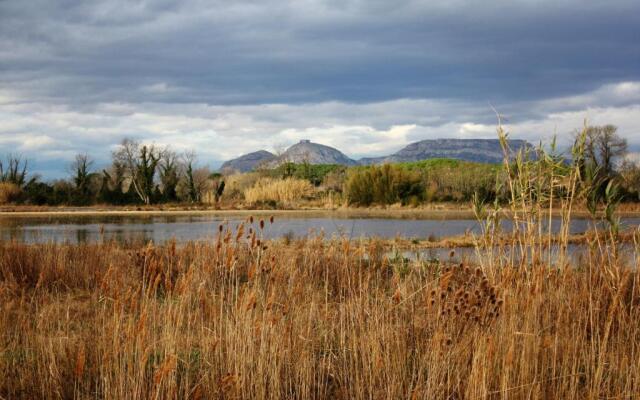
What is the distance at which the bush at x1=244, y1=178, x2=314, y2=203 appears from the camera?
4203 cm

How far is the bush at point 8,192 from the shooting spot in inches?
1695

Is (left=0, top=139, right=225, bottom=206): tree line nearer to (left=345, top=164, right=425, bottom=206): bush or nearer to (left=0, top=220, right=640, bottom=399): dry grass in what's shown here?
(left=345, top=164, right=425, bottom=206): bush

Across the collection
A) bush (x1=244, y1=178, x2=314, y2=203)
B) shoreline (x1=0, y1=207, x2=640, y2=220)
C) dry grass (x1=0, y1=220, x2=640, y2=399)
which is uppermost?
bush (x1=244, y1=178, x2=314, y2=203)

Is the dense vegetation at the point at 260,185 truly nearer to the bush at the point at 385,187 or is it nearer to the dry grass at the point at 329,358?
the bush at the point at 385,187

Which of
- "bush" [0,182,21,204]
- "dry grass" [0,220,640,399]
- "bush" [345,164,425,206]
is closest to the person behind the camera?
"dry grass" [0,220,640,399]

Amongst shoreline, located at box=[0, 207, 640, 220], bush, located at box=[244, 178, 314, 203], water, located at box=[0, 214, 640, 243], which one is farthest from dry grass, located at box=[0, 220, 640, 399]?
bush, located at box=[244, 178, 314, 203]

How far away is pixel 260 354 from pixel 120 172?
48.8m

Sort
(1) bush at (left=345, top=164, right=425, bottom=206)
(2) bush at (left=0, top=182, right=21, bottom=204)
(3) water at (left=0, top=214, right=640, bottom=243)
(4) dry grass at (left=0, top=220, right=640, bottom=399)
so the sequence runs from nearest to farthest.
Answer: (4) dry grass at (left=0, top=220, right=640, bottom=399) → (3) water at (left=0, top=214, right=640, bottom=243) → (1) bush at (left=345, top=164, right=425, bottom=206) → (2) bush at (left=0, top=182, right=21, bottom=204)

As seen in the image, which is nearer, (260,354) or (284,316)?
(260,354)

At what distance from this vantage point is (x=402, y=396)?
4164mm

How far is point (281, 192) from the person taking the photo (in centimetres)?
4228

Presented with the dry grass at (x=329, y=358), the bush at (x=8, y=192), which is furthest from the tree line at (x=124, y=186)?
the dry grass at (x=329, y=358)

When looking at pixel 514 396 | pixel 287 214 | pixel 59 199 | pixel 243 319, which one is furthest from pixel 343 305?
pixel 59 199

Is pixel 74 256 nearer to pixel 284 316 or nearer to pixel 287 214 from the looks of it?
pixel 284 316
